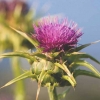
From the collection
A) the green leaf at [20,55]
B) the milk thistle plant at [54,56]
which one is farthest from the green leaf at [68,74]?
the green leaf at [20,55]

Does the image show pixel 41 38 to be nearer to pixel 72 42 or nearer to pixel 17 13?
pixel 72 42

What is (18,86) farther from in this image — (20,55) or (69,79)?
(69,79)

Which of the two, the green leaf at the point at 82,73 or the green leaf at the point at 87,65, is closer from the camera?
the green leaf at the point at 87,65

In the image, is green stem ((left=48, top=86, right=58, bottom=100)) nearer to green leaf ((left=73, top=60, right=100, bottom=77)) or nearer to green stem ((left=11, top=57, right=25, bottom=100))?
green leaf ((left=73, top=60, right=100, bottom=77))

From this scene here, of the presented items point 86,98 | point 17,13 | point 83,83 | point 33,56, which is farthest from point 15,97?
point 83,83

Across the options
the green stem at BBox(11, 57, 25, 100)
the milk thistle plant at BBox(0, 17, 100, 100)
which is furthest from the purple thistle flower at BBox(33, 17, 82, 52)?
the green stem at BBox(11, 57, 25, 100)

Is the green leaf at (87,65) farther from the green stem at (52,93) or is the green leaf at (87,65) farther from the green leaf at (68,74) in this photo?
the green stem at (52,93)

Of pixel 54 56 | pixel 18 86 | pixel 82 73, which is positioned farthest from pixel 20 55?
pixel 18 86
